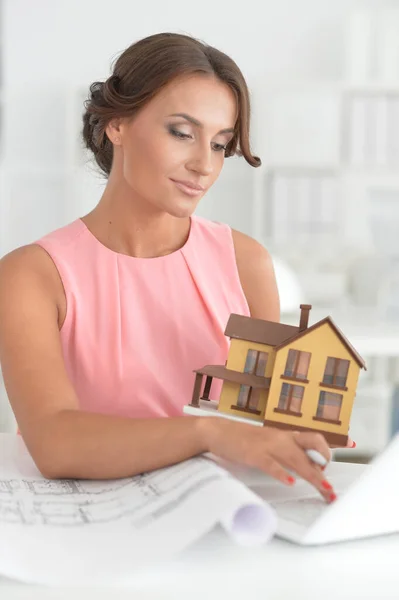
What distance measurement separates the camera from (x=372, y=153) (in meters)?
5.73

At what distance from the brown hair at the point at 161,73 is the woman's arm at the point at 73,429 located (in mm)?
256

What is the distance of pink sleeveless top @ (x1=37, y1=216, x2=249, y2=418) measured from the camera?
1.34 meters

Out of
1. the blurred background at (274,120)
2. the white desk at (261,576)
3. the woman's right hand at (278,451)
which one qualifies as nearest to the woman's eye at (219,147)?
the woman's right hand at (278,451)

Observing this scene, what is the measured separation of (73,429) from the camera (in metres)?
1.03

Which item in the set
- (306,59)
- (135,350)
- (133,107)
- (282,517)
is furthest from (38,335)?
(306,59)

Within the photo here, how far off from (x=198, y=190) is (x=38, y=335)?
29 centimetres

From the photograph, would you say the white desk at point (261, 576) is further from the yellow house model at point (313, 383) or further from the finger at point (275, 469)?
the yellow house model at point (313, 383)

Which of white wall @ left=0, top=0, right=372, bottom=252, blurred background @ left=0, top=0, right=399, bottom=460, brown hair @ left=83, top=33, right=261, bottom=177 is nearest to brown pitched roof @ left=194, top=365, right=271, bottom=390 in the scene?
brown hair @ left=83, top=33, right=261, bottom=177

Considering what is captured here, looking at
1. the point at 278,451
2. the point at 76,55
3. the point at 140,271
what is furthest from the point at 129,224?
the point at 76,55

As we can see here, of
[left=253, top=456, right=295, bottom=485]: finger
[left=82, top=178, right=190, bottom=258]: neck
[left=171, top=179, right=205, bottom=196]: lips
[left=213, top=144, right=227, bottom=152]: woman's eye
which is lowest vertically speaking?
[left=253, top=456, right=295, bottom=485]: finger

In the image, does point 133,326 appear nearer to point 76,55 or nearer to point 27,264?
point 27,264

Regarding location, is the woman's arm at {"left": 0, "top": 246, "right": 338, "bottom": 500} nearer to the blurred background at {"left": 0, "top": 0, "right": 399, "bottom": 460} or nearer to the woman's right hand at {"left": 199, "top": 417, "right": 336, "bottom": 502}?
the woman's right hand at {"left": 199, "top": 417, "right": 336, "bottom": 502}

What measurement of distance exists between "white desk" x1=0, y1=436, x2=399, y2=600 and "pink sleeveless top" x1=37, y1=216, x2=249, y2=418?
0.52 m

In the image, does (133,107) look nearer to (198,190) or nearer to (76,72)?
(198,190)
